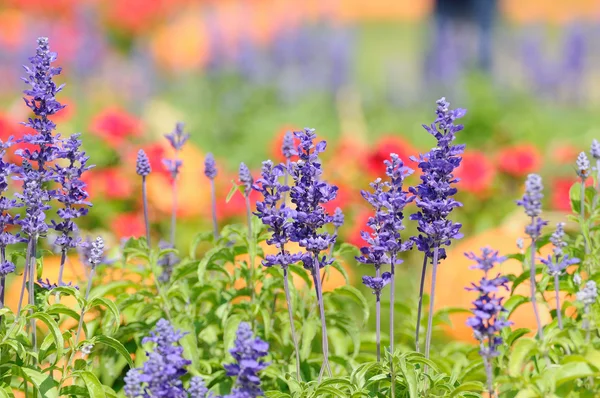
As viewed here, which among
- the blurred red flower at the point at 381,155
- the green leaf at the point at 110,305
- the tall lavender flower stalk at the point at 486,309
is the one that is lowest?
the tall lavender flower stalk at the point at 486,309

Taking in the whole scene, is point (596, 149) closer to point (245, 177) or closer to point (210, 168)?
point (245, 177)

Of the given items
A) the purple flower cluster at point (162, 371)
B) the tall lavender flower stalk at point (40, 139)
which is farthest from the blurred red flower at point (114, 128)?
the purple flower cluster at point (162, 371)

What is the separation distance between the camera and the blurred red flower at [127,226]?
191 inches

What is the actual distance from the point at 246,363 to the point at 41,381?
652mm

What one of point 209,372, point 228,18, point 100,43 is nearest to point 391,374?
point 209,372

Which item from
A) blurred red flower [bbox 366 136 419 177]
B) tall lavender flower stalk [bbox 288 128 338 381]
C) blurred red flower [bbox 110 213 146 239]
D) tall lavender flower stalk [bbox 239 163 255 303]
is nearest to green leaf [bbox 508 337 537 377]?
tall lavender flower stalk [bbox 288 128 338 381]

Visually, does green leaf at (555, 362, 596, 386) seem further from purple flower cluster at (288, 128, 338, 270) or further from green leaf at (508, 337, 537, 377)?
purple flower cluster at (288, 128, 338, 270)

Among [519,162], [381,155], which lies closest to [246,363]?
[381,155]

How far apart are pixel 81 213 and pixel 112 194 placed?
2.99 metres

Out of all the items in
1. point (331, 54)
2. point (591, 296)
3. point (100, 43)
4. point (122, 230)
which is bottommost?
point (591, 296)

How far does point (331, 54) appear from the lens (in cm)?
952

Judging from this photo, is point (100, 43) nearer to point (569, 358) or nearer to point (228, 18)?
point (228, 18)

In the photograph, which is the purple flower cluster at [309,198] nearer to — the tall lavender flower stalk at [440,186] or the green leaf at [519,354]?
the tall lavender flower stalk at [440,186]

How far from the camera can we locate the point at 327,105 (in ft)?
28.8
